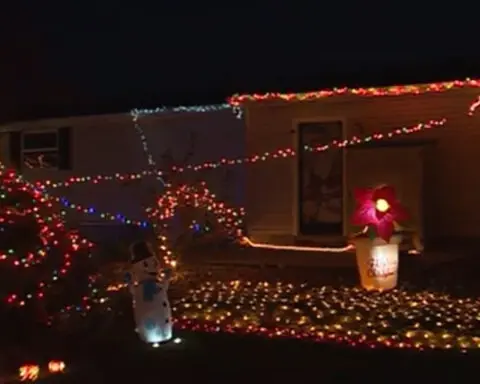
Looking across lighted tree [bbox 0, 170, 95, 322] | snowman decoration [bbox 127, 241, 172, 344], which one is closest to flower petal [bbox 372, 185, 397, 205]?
snowman decoration [bbox 127, 241, 172, 344]

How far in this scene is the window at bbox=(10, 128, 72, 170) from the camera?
63.2 ft

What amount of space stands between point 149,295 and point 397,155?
7.11 meters

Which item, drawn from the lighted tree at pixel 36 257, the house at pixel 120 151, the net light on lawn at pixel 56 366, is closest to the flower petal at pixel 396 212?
the lighted tree at pixel 36 257

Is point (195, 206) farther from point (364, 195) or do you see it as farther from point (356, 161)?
point (364, 195)

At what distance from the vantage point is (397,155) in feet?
47.7

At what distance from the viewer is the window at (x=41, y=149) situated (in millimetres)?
19266

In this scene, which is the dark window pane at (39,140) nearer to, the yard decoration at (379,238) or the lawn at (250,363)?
the yard decoration at (379,238)

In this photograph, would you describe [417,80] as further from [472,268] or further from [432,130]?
[472,268]

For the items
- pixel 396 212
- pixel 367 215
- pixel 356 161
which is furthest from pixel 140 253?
pixel 356 161

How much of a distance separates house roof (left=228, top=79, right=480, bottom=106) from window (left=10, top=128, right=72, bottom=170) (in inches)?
201

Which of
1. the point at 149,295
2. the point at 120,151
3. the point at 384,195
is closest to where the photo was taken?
the point at 149,295

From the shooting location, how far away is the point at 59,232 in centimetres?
809

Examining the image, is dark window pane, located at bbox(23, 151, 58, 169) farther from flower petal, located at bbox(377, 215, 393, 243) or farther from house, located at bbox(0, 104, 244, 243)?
flower petal, located at bbox(377, 215, 393, 243)

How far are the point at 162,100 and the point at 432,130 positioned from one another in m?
5.59
